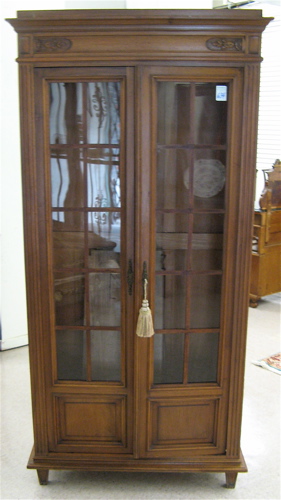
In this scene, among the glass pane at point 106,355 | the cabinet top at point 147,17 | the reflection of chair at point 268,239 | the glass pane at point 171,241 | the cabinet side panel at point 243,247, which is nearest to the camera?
the cabinet top at point 147,17

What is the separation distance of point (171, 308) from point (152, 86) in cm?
88

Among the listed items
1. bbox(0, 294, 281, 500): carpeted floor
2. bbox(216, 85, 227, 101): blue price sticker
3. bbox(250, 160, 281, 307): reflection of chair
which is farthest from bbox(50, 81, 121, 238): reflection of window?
bbox(250, 160, 281, 307): reflection of chair

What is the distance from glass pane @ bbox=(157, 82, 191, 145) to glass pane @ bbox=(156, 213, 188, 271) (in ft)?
0.99

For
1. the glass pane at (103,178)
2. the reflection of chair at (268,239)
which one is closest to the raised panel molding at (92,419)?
the glass pane at (103,178)

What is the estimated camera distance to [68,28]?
1.76m

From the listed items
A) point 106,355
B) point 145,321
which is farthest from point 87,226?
point 106,355

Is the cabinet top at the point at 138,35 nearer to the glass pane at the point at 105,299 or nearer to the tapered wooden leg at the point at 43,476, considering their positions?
the glass pane at the point at 105,299

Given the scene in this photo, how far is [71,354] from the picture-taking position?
208 centimetres

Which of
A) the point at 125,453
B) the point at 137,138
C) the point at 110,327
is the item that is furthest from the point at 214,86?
the point at 125,453

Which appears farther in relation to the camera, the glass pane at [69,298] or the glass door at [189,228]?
the glass pane at [69,298]

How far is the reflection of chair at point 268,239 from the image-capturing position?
4121 millimetres

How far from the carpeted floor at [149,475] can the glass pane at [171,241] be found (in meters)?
0.99

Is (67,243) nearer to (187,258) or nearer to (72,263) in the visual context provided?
(72,263)

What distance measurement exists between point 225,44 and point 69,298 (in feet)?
3.79
